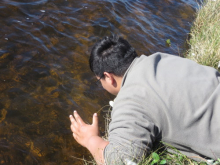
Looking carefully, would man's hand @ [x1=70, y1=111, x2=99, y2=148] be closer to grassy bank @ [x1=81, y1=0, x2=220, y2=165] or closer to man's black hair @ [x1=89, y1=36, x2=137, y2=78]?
grassy bank @ [x1=81, y1=0, x2=220, y2=165]

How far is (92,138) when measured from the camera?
8.78ft

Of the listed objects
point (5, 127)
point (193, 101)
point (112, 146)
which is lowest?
point (5, 127)

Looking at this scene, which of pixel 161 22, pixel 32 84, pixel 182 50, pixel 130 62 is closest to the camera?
pixel 130 62

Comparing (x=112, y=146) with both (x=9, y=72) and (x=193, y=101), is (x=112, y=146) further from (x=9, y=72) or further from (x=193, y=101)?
(x=9, y=72)

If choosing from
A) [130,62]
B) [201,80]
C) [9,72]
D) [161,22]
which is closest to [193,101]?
[201,80]

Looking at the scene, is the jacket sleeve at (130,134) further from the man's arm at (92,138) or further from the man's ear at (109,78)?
the man's ear at (109,78)

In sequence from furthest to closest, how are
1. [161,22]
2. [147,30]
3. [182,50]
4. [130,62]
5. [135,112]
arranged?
1. [161,22]
2. [147,30]
3. [182,50]
4. [130,62]
5. [135,112]

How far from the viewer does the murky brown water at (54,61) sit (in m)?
3.44

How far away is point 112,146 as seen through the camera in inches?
89.4

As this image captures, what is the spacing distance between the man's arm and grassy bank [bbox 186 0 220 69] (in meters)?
2.72

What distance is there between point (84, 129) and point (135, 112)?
0.83 meters

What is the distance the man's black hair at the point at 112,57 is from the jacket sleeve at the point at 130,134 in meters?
0.54

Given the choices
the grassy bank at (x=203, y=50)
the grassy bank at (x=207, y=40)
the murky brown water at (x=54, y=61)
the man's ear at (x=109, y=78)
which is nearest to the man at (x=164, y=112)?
the grassy bank at (x=203, y=50)

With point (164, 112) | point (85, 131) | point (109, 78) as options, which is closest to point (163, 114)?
Result: point (164, 112)
